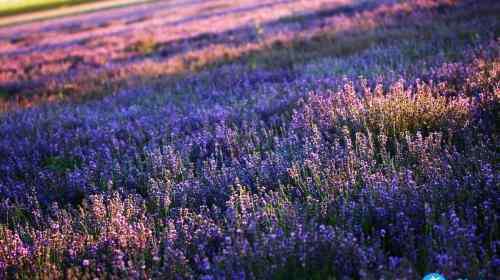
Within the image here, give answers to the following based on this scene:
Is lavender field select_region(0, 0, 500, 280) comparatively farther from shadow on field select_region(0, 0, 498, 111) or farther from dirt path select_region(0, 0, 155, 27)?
dirt path select_region(0, 0, 155, 27)

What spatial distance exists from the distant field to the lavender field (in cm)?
5006

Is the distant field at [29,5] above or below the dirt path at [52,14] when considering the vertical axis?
above

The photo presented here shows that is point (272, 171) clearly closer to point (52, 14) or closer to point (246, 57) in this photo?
point (246, 57)

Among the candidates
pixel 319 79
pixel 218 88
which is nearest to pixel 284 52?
pixel 218 88

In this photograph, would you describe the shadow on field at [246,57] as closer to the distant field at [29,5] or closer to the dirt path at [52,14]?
the dirt path at [52,14]

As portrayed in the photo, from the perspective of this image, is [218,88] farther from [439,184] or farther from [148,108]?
[439,184]

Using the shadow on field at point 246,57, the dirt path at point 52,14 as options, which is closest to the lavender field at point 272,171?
the shadow on field at point 246,57

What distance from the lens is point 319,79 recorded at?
632 cm

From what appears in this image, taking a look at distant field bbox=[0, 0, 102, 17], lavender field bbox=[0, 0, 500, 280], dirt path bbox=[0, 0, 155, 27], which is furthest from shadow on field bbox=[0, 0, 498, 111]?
distant field bbox=[0, 0, 102, 17]

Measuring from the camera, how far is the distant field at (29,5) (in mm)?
52138

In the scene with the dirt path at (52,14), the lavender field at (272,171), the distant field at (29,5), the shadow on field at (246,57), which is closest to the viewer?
the lavender field at (272,171)

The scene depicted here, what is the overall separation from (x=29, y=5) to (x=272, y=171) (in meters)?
60.0

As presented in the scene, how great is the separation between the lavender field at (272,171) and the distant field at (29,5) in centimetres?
5006

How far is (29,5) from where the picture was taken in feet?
182
